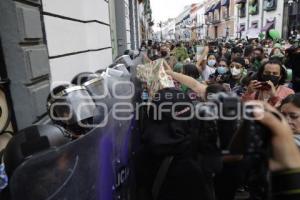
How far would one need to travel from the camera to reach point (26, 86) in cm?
246

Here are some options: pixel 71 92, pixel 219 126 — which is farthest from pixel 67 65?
pixel 219 126

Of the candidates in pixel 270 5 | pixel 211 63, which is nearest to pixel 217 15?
pixel 270 5

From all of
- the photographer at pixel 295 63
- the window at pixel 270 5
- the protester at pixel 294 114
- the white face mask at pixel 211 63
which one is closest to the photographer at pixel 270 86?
the protester at pixel 294 114

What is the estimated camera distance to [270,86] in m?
2.96

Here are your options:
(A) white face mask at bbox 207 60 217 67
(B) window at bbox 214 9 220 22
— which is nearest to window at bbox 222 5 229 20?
(B) window at bbox 214 9 220 22

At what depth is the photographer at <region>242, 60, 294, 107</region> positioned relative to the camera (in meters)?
2.92

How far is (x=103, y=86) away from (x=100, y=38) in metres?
3.18

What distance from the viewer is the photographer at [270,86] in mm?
2924

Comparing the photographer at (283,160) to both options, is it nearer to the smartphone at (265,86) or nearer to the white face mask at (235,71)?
the smartphone at (265,86)

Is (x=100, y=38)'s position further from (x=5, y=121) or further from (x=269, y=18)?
(x=269, y=18)

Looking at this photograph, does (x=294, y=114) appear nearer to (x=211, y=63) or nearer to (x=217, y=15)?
(x=211, y=63)

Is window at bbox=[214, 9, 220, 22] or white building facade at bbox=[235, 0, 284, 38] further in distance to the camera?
window at bbox=[214, 9, 220, 22]

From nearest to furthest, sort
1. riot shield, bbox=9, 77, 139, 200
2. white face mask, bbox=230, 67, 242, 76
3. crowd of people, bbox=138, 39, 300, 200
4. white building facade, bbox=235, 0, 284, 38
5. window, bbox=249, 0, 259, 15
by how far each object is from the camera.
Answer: crowd of people, bbox=138, 39, 300, 200 < riot shield, bbox=9, 77, 139, 200 < white face mask, bbox=230, 67, 242, 76 < white building facade, bbox=235, 0, 284, 38 < window, bbox=249, 0, 259, 15

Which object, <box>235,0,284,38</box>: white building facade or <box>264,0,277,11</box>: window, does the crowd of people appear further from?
<box>264,0,277,11</box>: window
